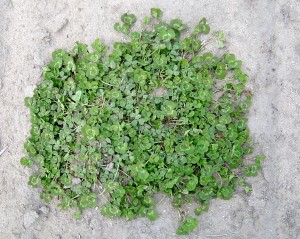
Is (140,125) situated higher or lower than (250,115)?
lower

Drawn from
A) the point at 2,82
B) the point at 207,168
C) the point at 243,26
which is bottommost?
the point at 2,82

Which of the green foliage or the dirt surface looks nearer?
the green foliage

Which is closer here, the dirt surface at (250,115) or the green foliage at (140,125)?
the green foliage at (140,125)

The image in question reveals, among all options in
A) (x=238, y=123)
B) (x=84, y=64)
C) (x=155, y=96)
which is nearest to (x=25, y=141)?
(x=84, y=64)

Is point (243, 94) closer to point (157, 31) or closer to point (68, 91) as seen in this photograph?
point (157, 31)
